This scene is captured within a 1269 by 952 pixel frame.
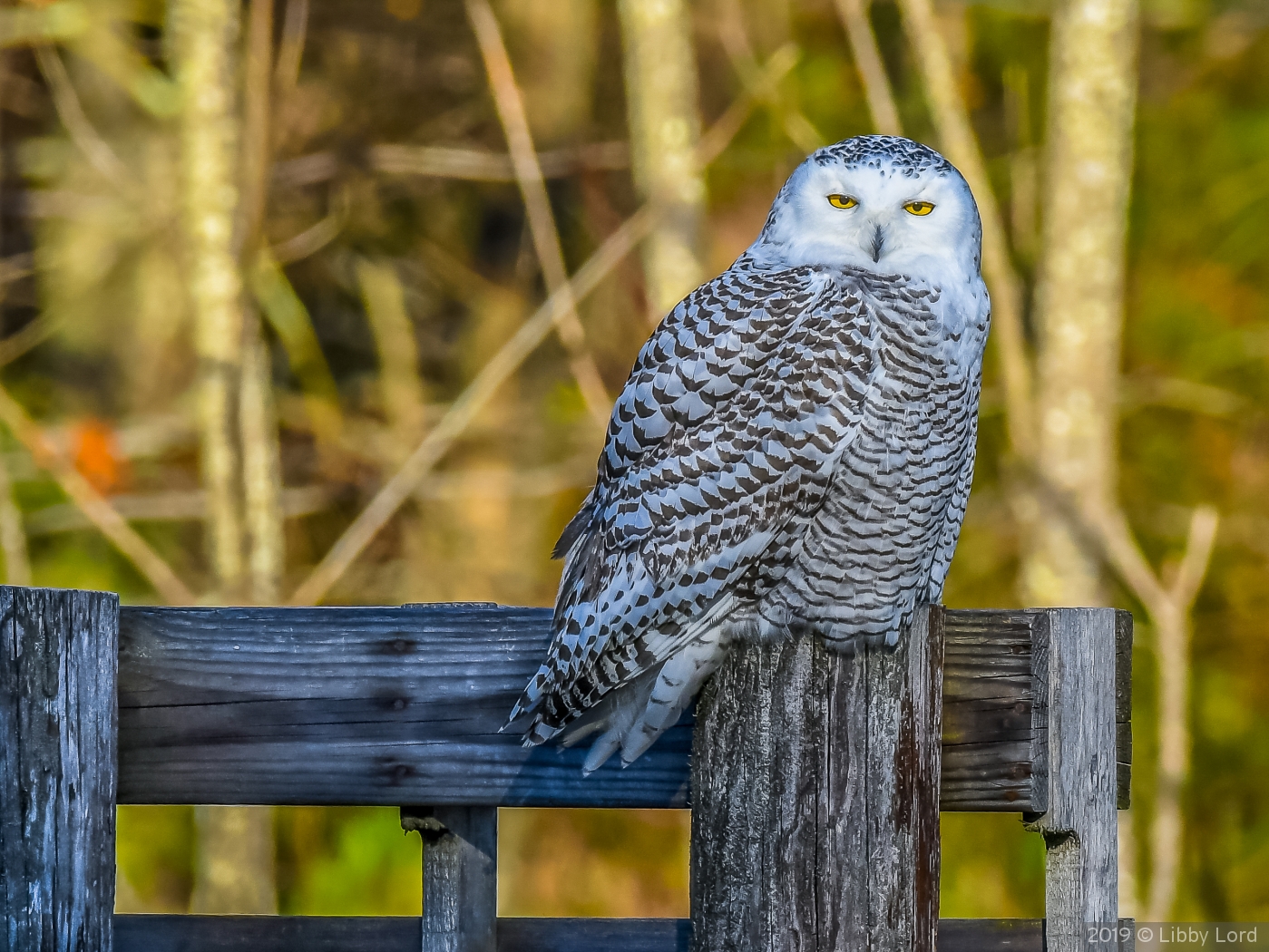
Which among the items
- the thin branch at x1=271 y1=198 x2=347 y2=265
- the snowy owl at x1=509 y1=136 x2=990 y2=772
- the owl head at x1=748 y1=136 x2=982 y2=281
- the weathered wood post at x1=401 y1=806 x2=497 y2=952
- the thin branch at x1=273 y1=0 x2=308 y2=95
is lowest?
the weathered wood post at x1=401 y1=806 x2=497 y2=952

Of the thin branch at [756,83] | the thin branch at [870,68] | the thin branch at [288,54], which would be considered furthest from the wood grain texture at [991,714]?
the thin branch at [288,54]

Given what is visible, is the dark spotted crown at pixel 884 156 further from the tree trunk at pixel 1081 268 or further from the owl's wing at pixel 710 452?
the tree trunk at pixel 1081 268

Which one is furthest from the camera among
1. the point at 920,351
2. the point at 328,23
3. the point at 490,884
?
the point at 328,23

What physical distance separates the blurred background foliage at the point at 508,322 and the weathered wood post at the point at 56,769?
4686mm

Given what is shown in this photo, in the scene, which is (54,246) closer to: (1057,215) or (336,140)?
(336,140)

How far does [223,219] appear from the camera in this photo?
4.70 metres

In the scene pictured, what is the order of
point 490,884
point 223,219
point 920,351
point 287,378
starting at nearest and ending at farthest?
1. point 490,884
2. point 920,351
3. point 223,219
4. point 287,378

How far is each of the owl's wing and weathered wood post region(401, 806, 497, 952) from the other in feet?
0.77

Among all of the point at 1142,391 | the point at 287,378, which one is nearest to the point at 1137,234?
the point at 1142,391

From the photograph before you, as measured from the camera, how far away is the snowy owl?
201 centimetres

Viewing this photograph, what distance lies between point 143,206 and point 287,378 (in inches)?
60.1

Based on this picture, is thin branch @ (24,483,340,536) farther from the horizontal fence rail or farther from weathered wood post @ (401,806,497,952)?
weathered wood post @ (401,806,497,952)

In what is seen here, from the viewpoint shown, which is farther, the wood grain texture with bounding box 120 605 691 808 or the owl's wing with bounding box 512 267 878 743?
the owl's wing with bounding box 512 267 878 743

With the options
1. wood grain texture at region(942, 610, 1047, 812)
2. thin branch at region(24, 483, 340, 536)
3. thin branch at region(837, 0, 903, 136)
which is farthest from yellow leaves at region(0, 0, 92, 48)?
wood grain texture at region(942, 610, 1047, 812)
